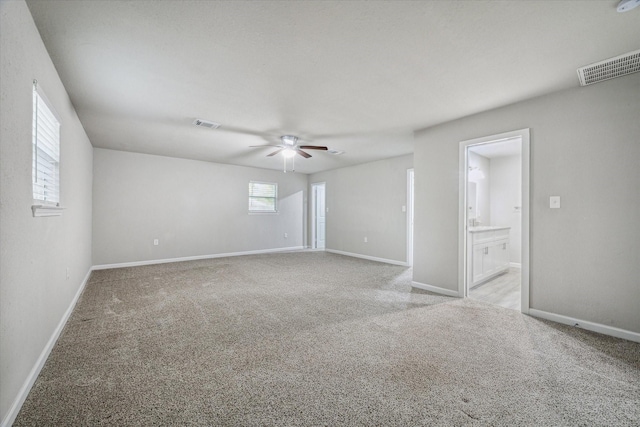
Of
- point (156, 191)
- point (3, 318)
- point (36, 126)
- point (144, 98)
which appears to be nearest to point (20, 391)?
point (3, 318)

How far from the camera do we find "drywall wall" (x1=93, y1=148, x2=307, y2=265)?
5.42 meters

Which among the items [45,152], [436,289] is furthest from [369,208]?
[45,152]

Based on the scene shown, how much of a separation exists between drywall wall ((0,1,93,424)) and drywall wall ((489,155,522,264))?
23.9 ft

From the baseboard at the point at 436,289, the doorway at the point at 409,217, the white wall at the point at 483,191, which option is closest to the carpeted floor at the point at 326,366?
the baseboard at the point at 436,289

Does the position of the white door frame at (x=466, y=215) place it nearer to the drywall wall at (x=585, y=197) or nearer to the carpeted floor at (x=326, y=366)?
the drywall wall at (x=585, y=197)

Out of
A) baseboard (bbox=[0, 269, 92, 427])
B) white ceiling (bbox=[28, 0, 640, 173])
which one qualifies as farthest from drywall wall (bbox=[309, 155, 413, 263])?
baseboard (bbox=[0, 269, 92, 427])

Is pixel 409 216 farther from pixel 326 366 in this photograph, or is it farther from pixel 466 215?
pixel 326 366

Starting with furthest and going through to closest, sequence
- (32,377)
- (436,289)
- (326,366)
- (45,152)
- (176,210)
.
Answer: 1. (176,210)
2. (436,289)
3. (45,152)
4. (326,366)
5. (32,377)

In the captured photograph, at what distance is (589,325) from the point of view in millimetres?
2604

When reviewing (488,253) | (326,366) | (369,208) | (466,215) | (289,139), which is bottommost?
(326,366)

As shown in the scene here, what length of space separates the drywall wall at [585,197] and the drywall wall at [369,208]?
2.81 m

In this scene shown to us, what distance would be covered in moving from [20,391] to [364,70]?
328 centimetres

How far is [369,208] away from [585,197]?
4.30 meters

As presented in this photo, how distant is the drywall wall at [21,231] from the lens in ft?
4.58
